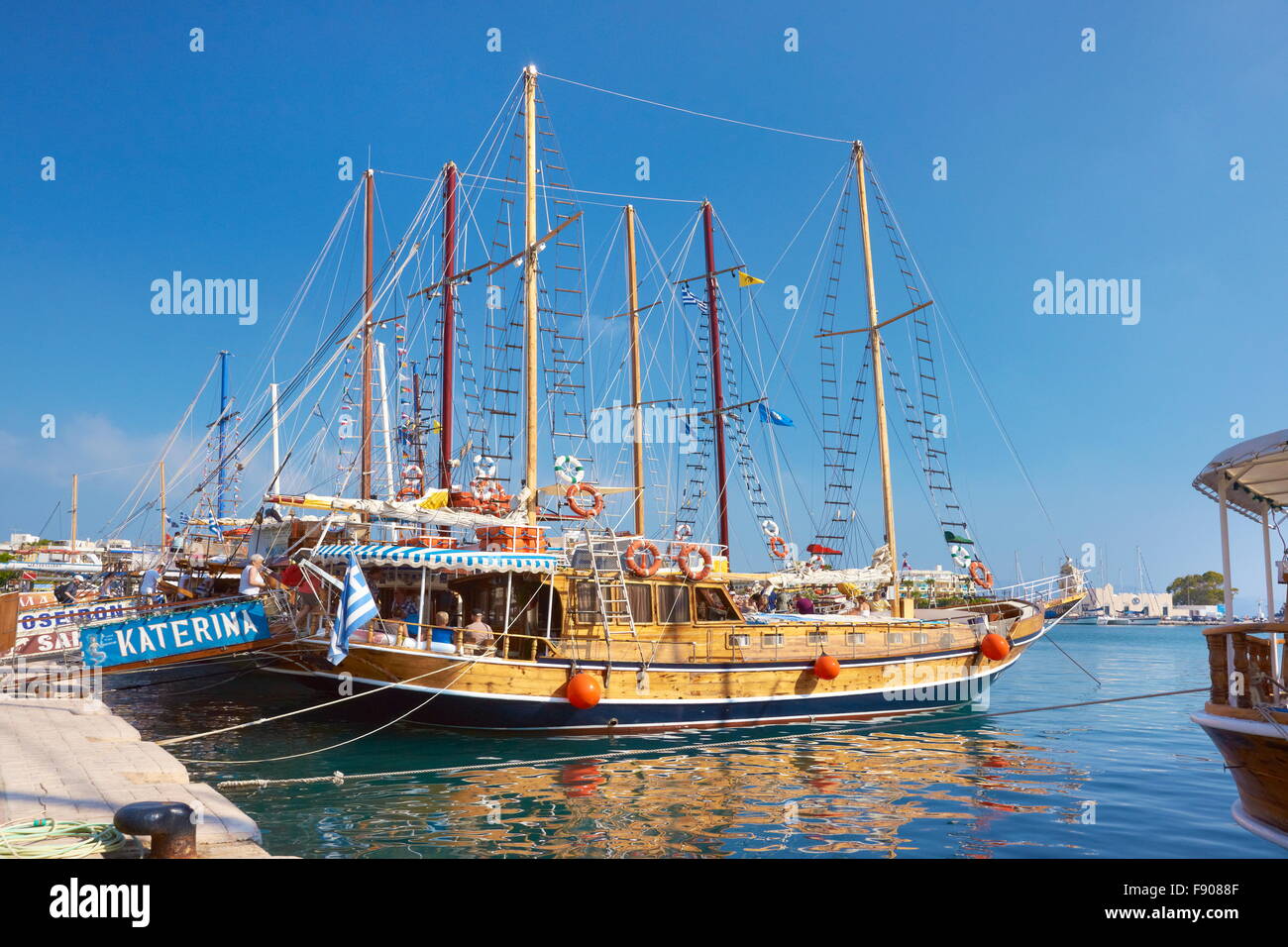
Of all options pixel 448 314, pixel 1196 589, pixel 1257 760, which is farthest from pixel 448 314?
pixel 1196 589

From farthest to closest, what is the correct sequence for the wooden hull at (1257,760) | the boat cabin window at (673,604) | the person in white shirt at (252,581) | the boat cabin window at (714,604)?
the boat cabin window at (714,604) → the boat cabin window at (673,604) → the person in white shirt at (252,581) → the wooden hull at (1257,760)

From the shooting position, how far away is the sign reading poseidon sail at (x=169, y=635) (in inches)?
674

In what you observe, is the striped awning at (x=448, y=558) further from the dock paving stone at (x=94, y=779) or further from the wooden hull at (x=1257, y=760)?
the wooden hull at (x=1257, y=760)

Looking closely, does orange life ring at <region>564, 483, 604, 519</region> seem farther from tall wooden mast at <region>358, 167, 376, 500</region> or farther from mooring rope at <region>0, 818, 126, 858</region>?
mooring rope at <region>0, 818, 126, 858</region>

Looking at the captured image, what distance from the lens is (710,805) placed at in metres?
13.2

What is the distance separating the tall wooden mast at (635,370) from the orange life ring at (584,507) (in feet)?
22.7

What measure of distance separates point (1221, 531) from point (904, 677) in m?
14.0

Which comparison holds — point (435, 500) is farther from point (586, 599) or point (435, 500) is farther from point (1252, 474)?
point (1252, 474)

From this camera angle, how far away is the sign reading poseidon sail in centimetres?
1711

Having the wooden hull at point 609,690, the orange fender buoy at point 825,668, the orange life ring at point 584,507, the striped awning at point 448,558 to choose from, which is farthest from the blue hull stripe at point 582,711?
the orange life ring at point 584,507

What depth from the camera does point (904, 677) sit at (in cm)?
2409
